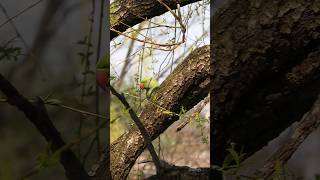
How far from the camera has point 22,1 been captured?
30.7 inches

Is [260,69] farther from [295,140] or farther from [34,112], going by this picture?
[34,112]

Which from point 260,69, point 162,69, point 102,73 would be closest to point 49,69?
point 102,73

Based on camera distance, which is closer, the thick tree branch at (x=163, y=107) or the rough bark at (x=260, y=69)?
the rough bark at (x=260, y=69)

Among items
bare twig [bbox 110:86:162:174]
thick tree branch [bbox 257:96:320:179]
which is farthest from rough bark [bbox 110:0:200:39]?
thick tree branch [bbox 257:96:320:179]

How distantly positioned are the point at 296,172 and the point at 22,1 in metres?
0.53

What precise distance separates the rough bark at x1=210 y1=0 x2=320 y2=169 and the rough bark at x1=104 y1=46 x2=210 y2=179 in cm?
6

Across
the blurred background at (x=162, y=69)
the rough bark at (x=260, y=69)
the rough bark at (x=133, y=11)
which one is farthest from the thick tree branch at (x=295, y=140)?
the rough bark at (x=133, y=11)

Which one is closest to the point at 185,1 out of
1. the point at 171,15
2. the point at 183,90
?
the point at 171,15

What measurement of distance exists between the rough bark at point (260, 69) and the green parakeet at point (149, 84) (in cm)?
11

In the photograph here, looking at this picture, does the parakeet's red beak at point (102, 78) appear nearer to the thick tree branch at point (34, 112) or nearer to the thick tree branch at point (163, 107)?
the thick tree branch at point (163, 107)

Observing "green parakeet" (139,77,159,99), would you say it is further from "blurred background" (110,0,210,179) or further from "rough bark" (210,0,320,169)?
"rough bark" (210,0,320,169)

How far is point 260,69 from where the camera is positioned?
79 cm

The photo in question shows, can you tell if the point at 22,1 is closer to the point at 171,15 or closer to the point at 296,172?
the point at 171,15

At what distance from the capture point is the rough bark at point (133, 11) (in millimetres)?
873
